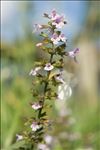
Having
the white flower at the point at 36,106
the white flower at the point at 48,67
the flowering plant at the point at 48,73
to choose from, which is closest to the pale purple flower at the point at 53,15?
the flowering plant at the point at 48,73

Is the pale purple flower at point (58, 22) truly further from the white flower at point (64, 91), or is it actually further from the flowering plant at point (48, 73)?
the white flower at point (64, 91)

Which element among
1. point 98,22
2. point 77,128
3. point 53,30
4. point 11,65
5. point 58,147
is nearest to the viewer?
point 53,30

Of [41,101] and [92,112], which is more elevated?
[92,112]

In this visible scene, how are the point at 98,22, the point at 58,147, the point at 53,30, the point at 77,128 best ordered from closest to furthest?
the point at 53,30, the point at 58,147, the point at 77,128, the point at 98,22

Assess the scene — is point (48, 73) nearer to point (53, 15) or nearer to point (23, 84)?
point (53, 15)

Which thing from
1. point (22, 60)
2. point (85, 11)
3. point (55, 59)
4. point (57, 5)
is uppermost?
point (85, 11)

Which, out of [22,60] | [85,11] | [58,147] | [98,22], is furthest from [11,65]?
[98,22]

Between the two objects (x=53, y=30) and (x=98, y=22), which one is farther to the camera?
(x=98, y=22)

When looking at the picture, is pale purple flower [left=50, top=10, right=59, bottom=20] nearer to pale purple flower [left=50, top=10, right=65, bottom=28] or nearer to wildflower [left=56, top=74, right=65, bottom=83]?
pale purple flower [left=50, top=10, right=65, bottom=28]

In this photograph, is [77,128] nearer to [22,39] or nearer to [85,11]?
[22,39]

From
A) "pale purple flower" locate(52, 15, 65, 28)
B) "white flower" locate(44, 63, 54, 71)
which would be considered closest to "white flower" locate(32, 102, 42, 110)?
"white flower" locate(44, 63, 54, 71)
